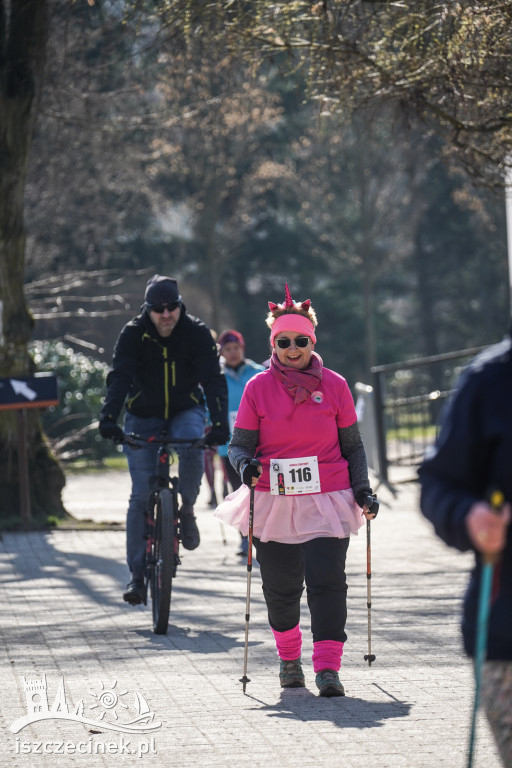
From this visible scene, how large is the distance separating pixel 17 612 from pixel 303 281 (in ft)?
111

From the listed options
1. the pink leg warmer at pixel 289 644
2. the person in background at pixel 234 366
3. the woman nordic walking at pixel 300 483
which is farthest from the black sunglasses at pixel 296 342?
the person in background at pixel 234 366

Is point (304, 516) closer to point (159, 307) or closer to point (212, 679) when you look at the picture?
point (212, 679)

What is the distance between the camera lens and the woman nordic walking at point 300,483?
620 cm

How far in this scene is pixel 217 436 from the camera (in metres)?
8.05

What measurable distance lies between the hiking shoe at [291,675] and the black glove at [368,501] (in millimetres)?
785

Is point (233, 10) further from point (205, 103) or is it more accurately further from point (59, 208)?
point (59, 208)

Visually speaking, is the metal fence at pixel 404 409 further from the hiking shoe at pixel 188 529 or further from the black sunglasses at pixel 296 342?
the black sunglasses at pixel 296 342

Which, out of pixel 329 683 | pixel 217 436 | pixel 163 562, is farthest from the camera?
pixel 217 436

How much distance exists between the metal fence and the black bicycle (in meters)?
9.11

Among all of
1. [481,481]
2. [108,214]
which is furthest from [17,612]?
[108,214]

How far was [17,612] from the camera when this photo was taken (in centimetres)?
862

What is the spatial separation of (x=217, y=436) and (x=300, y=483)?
72.5 inches

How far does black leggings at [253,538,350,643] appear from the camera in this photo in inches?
243

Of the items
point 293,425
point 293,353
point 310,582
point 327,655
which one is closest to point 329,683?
point 327,655
